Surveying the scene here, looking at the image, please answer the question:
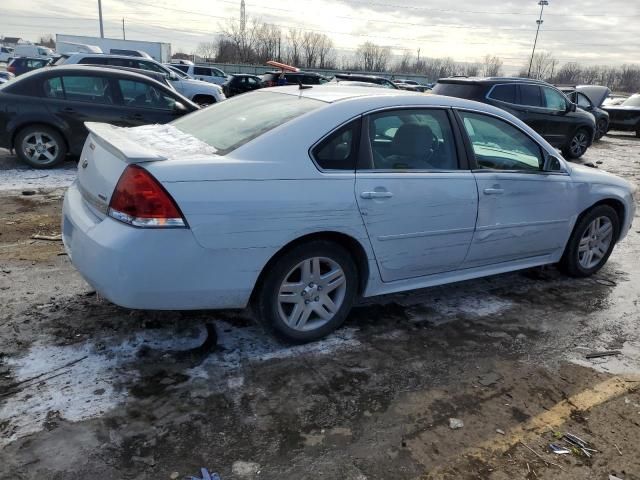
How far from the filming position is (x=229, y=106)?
404 cm

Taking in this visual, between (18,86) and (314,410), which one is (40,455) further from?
(18,86)

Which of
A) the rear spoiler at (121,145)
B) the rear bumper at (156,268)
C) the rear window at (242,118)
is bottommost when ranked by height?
the rear bumper at (156,268)

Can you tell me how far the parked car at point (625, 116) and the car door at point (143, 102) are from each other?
58.3 ft

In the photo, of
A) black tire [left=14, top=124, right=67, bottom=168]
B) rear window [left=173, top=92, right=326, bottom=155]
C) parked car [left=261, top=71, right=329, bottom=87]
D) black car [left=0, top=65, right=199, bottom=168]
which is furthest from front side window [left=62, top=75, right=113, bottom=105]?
parked car [left=261, top=71, right=329, bottom=87]

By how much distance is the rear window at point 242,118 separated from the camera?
3287 millimetres

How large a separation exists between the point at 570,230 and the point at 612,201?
66 cm

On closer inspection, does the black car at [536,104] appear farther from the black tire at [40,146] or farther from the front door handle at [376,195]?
the front door handle at [376,195]

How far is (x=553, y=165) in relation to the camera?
14.4ft

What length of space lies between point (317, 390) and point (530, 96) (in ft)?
35.7

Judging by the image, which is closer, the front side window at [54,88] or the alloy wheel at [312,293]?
the alloy wheel at [312,293]

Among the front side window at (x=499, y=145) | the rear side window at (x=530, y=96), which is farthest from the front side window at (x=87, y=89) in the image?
the rear side window at (x=530, y=96)

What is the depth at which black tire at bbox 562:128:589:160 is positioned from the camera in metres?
12.9

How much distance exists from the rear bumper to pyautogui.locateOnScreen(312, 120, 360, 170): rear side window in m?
0.79

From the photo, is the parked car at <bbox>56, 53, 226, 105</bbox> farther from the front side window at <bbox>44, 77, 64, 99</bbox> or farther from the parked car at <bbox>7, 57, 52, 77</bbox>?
the parked car at <bbox>7, 57, 52, 77</bbox>
